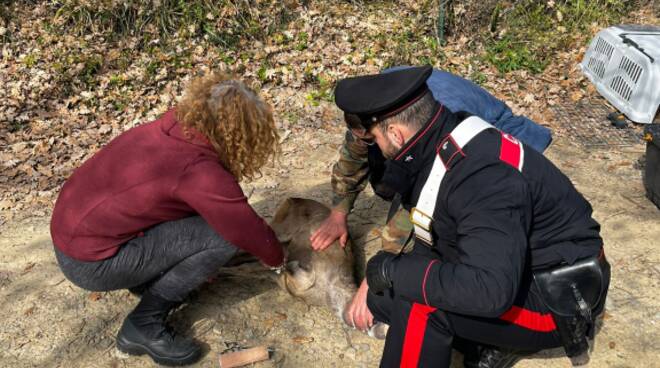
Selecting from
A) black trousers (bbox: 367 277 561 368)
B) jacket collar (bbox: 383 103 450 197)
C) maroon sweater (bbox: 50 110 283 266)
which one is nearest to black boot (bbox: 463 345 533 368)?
black trousers (bbox: 367 277 561 368)

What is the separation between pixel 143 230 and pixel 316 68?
4.17 meters

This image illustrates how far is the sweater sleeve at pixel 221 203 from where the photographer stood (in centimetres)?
267

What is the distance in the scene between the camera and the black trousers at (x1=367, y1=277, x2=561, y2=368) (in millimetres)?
2600

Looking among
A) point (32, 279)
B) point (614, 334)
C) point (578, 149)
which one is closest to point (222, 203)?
point (32, 279)

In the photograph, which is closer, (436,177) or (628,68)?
(436,177)

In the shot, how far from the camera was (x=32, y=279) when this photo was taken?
3920 mm

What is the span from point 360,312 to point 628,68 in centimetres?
430

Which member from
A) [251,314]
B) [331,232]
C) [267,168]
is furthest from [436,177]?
[267,168]

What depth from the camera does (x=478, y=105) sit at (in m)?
3.34

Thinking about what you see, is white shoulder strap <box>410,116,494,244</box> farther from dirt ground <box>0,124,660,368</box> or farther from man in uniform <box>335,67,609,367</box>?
dirt ground <box>0,124,660,368</box>

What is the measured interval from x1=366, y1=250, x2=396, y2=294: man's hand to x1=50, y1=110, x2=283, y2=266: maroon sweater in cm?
64

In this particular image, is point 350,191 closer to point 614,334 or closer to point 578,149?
point 614,334

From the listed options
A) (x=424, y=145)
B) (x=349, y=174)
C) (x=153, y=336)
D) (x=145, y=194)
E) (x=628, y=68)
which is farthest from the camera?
(x=628, y=68)

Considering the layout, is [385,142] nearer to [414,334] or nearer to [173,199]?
[414,334]
